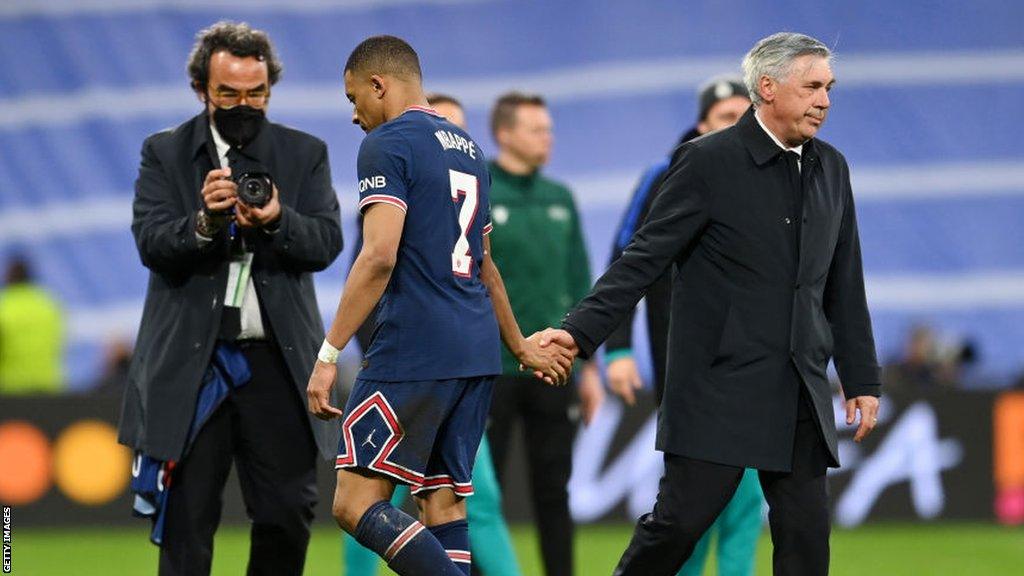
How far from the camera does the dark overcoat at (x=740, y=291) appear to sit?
18.1 feet

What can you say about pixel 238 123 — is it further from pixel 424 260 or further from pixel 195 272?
pixel 424 260

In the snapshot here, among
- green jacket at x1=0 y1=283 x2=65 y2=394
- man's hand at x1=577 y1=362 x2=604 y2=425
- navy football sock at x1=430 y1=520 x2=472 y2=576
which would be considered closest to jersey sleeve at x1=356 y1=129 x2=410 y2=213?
navy football sock at x1=430 y1=520 x2=472 y2=576

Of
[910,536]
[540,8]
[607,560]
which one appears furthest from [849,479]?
[540,8]

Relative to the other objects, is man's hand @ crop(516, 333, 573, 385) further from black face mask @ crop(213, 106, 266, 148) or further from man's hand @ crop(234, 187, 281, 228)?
black face mask @ crop(213, 106, 266, 148)

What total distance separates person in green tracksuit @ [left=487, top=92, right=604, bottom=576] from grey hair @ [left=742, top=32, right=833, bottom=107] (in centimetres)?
250

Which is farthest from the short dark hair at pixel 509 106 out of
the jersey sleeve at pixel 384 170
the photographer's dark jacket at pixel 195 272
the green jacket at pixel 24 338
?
the green jacket at pixel 24 338

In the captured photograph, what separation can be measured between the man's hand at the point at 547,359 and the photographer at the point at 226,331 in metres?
0.88

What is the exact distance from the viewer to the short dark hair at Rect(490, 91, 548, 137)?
26.8 feet

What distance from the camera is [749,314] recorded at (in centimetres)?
552

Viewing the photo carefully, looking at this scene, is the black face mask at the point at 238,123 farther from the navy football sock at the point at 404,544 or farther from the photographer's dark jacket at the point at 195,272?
the navy football sock at the point at 404,544

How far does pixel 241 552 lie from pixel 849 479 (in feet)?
14.6

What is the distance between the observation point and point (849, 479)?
12148 millimetres

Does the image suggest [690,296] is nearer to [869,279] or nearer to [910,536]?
[910,536]

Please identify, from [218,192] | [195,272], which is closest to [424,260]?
[218,192]
